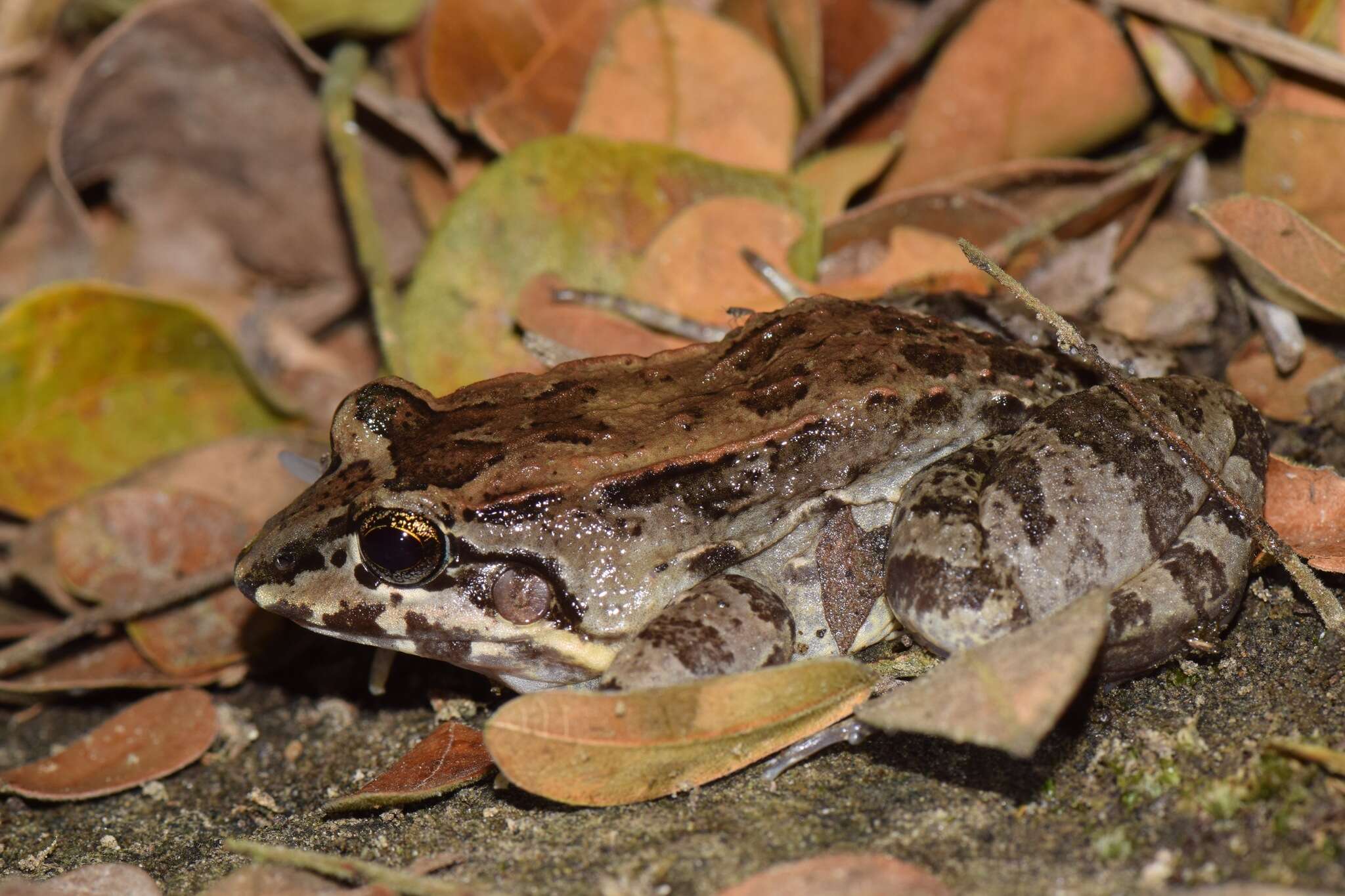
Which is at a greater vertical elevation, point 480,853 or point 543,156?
point 543,156

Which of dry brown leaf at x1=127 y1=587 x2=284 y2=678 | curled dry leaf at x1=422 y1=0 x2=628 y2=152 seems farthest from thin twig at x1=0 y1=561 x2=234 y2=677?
curled dry leaf at x1=422 y1=0 x2=628 y2=152

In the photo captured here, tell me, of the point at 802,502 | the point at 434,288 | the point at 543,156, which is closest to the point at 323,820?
the point at 802,502

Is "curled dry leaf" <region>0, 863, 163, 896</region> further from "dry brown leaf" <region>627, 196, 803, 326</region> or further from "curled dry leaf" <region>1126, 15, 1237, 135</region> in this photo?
"curled dry leaf" <region>1126, 15, 1237, 135</region>

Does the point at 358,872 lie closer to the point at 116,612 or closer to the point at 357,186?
the point at 116,612

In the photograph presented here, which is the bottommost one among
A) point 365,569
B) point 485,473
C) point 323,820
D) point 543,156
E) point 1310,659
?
point 323,820

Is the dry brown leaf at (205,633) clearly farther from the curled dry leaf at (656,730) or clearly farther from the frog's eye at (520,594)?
the curled dry leaf at (656,730)

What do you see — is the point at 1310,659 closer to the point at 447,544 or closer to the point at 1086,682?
the point at 1086,682
